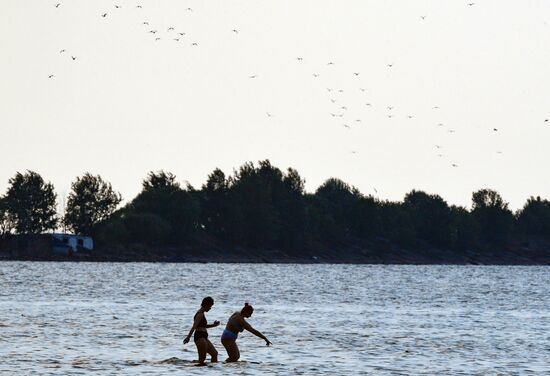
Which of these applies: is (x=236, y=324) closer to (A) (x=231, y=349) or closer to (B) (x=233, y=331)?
(B) (x=233, y=331)

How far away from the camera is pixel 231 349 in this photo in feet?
153

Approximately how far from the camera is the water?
4688 cm

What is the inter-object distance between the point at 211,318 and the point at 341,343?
19.4m

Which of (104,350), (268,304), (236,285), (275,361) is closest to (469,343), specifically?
(275,361)

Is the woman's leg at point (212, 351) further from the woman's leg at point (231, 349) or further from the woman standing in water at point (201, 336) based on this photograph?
the woman's leg at point (231, 349)

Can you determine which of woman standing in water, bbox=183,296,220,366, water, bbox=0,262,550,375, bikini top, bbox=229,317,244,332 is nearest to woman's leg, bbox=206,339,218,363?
woman standing in water, bbox=183,296,220,366

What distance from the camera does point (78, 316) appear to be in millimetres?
74000

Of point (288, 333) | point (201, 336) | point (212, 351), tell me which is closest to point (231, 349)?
point (212, 351)

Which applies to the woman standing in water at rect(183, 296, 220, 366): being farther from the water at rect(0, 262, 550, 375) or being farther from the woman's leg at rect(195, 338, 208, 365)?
the water at rect(0, 262, 550, 375)

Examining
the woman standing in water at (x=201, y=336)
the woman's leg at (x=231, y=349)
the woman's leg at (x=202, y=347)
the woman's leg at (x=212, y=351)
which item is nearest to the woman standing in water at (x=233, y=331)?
the woman's leg at (x=231, y=349)

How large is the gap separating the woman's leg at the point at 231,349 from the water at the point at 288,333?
0.67 m

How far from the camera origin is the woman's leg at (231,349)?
46.2 metres

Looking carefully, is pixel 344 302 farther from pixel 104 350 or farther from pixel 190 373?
pixel 190 373

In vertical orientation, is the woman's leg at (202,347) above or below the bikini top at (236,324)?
below
